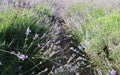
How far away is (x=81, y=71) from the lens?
3.07 metres

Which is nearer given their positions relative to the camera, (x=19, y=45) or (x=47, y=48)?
(x=19, y=45)

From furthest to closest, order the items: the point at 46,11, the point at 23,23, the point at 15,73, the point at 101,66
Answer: the point at 46,11 < the point at 23,23 < the point at 101,66 < the point at 15,73

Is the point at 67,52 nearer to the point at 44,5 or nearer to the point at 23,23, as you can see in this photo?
the point at 23,23

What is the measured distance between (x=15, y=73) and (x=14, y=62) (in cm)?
10

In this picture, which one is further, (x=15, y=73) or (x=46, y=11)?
(x=46, y=11)

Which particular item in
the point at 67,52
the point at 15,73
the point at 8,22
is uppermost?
the point at 8,22

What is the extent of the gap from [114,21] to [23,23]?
122cm

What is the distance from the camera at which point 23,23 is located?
326 centimetres

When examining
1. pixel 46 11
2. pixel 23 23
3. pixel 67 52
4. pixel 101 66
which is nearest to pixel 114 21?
pixel 67 52

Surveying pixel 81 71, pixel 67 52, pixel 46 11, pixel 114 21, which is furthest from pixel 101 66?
pixel 46 11

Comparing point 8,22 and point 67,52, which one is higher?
point 8,22

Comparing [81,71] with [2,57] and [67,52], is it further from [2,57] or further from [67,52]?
[2,57]

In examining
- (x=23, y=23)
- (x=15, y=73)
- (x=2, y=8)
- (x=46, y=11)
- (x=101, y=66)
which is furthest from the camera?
(x=46, y=11)

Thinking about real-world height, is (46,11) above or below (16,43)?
below
